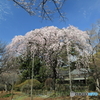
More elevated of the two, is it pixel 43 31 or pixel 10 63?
pixel 43 31

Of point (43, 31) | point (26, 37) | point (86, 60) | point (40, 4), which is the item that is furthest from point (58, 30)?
point (40, 4)

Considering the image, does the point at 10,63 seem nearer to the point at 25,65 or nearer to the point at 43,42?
the point at 43,42

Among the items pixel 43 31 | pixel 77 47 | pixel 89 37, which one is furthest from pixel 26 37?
pixel 89 37

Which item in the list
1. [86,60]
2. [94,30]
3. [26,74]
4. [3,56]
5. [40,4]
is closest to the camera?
[40,4]

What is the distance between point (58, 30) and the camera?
10.9 metres

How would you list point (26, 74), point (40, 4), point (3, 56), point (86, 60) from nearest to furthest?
point (40, 4), point (86, 60), point (3, 56), point (26, 74)

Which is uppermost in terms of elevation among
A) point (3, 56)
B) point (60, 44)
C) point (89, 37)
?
point (89, 37)

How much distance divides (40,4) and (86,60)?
9.38 meters

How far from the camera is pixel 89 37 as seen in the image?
10.7 metres

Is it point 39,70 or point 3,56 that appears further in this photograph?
point 39,70

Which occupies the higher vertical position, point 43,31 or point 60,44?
point 43,31

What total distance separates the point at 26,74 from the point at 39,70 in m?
2.86

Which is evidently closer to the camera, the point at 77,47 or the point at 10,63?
the point at 77,47

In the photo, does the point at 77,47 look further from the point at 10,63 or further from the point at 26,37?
the point at 10,63
